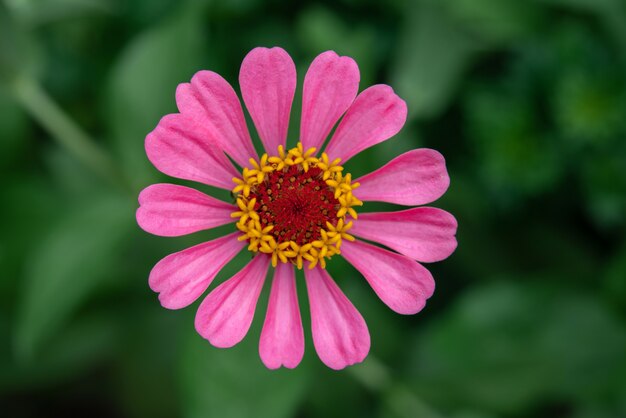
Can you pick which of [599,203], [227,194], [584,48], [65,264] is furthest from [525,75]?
[65,264]

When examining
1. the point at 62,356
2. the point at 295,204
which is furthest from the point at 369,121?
the point at 62,356

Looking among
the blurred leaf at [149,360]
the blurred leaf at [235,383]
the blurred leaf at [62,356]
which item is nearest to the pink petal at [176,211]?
the blurred leaf at [235,383]

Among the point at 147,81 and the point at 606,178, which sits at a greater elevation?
the point at 606,178

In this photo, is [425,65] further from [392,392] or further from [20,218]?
[20,218]

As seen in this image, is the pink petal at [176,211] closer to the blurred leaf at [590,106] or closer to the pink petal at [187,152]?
the pink petal at [187,152]

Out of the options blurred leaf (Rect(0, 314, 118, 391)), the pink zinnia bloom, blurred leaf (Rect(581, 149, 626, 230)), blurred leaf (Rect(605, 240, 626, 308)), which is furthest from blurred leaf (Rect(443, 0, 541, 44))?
blurred leaf (Rect(0, 314, 118, 391))
